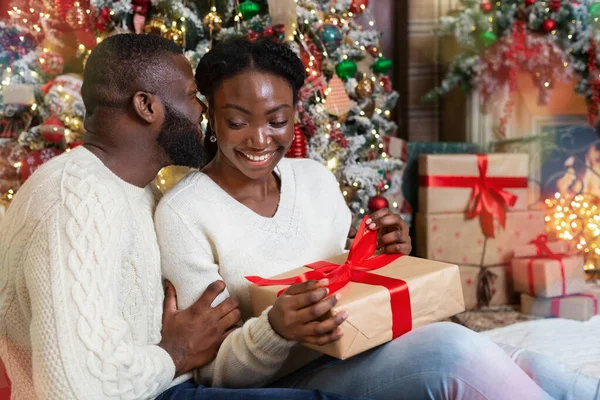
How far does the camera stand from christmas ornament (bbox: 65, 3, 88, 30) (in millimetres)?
2730

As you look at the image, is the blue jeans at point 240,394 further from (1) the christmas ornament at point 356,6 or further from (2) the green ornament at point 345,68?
(1) the christmas ornament at point 356,6

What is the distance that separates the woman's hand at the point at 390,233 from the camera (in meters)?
1.43

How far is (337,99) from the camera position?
2.89m

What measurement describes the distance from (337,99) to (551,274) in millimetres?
1318

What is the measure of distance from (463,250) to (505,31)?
1219 millimetres

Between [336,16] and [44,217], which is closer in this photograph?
[44,217]

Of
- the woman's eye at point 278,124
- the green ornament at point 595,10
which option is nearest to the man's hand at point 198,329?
the woman's eye at point 278,124

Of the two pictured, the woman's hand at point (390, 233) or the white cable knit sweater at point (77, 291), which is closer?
the white cable knit sweater at point (77, 291)

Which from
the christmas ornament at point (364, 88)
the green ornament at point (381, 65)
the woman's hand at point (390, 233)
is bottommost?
the woman's hand at point (390, 233)

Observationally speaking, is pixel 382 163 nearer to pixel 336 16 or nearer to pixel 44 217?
pixel 336 16

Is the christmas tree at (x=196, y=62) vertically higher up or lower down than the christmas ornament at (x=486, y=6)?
lower down

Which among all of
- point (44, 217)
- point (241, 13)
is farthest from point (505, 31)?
point (44, 217)

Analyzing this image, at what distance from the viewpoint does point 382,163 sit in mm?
3023

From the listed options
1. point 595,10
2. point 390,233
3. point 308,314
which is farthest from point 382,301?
point 595,10
